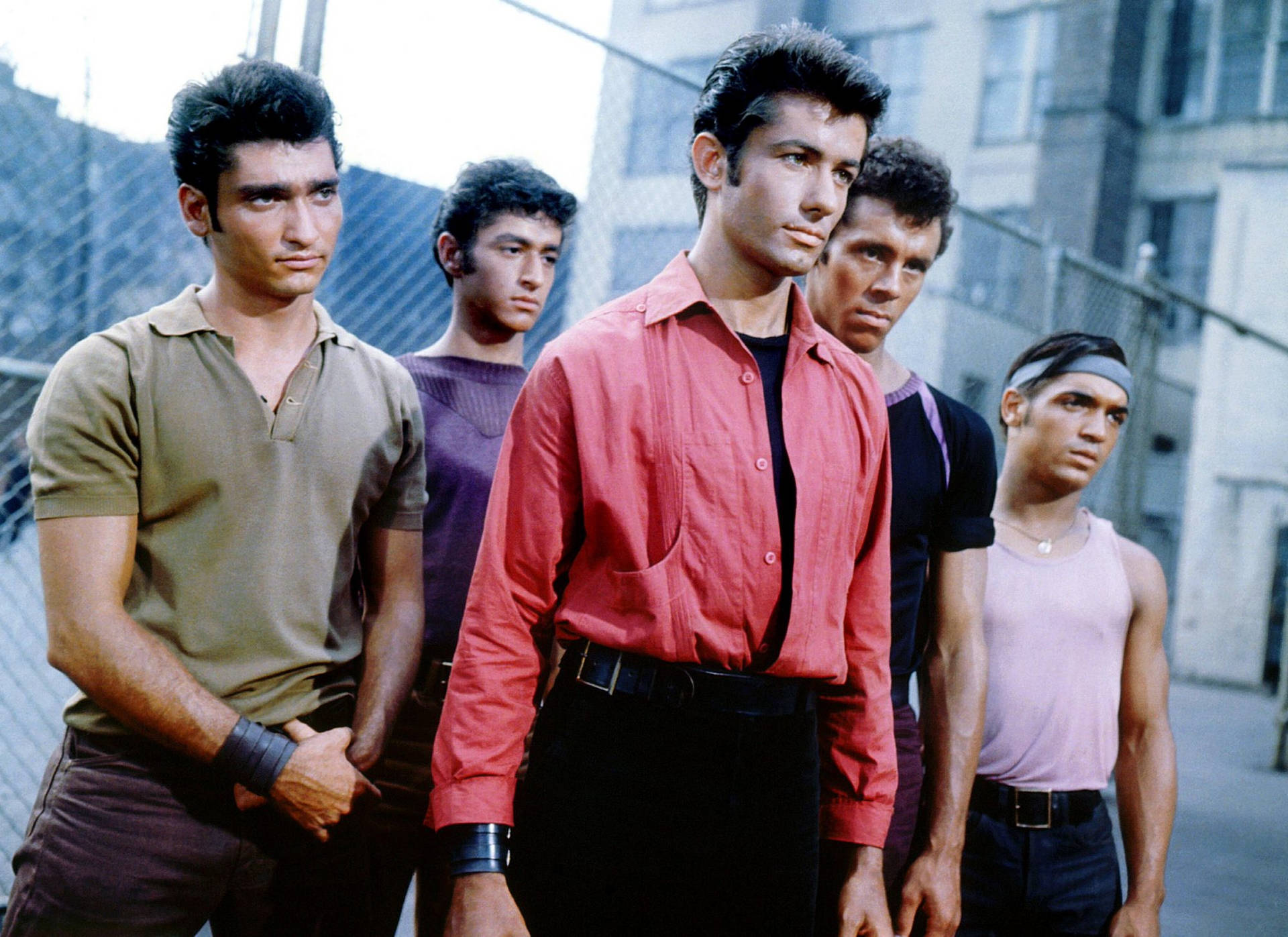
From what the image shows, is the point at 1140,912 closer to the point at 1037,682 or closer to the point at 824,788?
the point at 1037,682

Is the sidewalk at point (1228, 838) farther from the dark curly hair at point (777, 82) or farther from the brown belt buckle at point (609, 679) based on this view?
the dark curly hair at point (777, 82)

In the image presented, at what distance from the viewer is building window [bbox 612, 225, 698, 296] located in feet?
35.1

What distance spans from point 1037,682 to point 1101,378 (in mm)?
811

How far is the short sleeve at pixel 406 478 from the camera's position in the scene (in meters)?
2.21

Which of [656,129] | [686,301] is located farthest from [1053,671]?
[656,129]

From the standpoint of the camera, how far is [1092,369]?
9.24 ft

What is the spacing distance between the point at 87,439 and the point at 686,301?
3.42 feet

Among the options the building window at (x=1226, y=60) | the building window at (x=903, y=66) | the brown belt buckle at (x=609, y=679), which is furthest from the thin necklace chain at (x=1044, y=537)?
the building window at (x=903, y=66)

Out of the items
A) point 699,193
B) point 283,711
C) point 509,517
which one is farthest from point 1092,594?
point 283,711

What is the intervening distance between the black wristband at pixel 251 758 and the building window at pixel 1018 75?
764 inches

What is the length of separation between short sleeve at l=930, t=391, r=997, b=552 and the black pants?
34.0 inches

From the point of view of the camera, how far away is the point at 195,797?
194cm

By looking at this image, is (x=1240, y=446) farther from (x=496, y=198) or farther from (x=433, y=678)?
(x=433, y=678)

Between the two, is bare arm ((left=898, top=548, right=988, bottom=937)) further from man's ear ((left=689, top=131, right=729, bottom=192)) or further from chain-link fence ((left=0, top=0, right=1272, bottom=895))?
chain-link fence ((left=0, top=0, right=1272, bottom=895))
